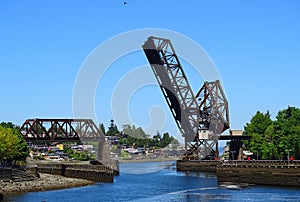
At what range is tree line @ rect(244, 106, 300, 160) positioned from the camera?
7850cm

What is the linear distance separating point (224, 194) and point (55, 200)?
16.4 metres

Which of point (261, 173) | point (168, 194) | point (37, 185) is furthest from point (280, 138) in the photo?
point (37, 185)

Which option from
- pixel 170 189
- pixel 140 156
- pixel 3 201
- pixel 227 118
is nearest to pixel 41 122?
pixel 227 118

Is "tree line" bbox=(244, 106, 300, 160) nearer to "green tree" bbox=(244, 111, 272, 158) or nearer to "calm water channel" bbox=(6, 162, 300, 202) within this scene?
"green tree" bbox=(244, 111, 272, 158)

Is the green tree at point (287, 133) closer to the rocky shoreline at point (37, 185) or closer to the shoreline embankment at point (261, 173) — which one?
the shoreline embankment at point (261, 173)

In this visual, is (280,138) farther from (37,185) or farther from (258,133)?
(37,185)

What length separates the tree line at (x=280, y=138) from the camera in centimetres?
7850

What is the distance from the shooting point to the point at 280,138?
80.5 m

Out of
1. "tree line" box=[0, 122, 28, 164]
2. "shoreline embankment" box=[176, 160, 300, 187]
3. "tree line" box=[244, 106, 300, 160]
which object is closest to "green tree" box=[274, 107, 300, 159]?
"tree line" box=[244, 106, 300, 160]

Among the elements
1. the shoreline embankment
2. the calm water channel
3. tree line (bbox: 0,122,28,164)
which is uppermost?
tree line (bbox: 0,122,28,164)

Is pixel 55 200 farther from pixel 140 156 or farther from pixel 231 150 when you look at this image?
pixel 140 156

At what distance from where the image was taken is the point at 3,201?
4756 centimetres

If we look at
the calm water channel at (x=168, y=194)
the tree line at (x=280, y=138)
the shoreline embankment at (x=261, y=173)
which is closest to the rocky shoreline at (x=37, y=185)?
the calm water channel at (x=168, y=194)

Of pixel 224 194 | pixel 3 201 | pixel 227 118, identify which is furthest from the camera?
pixel 227 118
